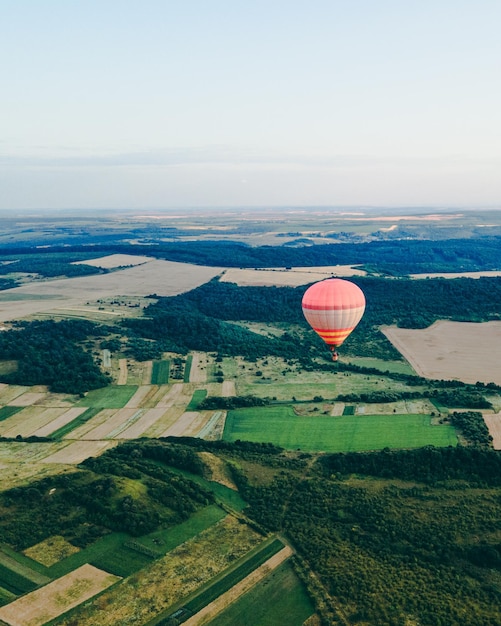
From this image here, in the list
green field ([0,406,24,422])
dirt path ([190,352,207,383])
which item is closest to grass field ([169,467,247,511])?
green field ([0,406,24,422])

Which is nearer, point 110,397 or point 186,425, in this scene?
point 186,425


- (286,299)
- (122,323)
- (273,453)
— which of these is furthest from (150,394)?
(286,299)

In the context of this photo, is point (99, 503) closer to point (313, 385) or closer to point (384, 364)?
point (313, 385)

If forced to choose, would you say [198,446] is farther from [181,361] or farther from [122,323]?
[122,323]

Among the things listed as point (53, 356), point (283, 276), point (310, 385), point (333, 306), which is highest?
point (333, 306)

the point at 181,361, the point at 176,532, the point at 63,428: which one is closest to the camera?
the point at 176,532

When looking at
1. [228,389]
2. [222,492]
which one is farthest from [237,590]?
[228,389]

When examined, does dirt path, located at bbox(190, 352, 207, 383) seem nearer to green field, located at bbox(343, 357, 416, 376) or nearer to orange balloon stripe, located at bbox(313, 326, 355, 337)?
orange balloon stripe, located at bbox(313, 326, 355, 337)
